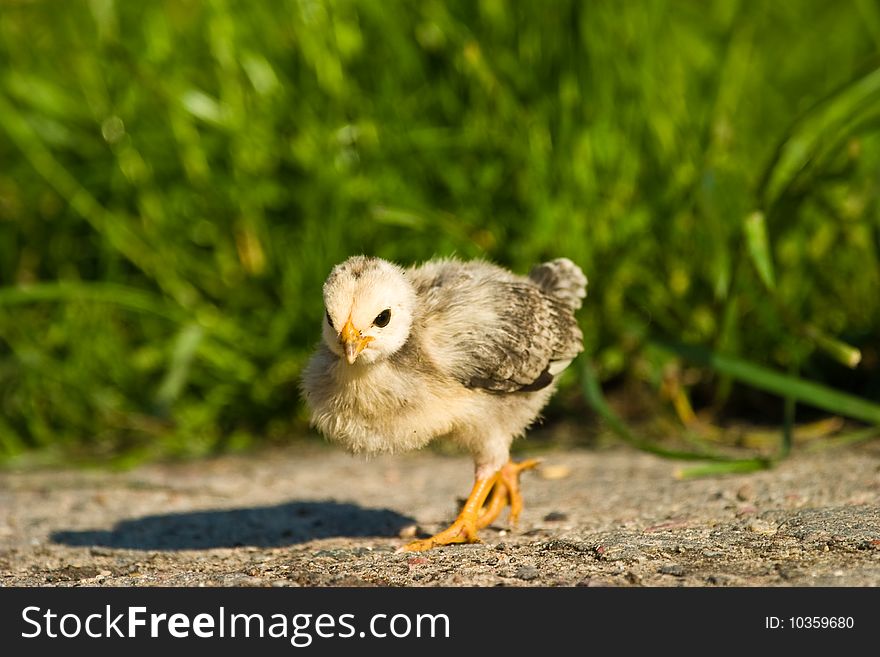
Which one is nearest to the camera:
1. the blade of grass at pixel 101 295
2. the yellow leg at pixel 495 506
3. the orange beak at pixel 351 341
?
the orange beak at pixel 351 341

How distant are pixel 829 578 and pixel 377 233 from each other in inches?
131

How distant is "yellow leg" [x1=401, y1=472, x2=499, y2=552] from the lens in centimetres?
360

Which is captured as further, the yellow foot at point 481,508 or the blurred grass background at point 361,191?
the blurred grass background at point 361,191

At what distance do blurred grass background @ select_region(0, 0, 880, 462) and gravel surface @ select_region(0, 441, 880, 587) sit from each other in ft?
1.89

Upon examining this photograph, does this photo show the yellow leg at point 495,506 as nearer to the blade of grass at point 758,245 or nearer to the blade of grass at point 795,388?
the blade of grass at point 795,388

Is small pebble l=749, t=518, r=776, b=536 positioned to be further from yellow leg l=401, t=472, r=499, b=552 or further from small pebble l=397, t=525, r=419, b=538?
small pebble l=397, t=525, r=419, b=538

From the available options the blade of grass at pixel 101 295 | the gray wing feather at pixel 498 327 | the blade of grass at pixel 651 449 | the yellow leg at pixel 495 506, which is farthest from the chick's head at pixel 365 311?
the blade of grass at pixel 101 295

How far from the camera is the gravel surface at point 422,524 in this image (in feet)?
10.1

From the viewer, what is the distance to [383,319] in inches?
137

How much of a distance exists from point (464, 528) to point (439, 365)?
0.55m

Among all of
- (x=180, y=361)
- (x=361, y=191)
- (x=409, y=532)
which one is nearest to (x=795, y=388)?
(x=409, y=532)

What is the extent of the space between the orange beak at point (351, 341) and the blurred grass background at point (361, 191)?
1.63 metres

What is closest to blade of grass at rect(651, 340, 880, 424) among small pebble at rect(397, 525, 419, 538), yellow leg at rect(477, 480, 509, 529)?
yellow leg at rect(477, 480, 509, 529)
